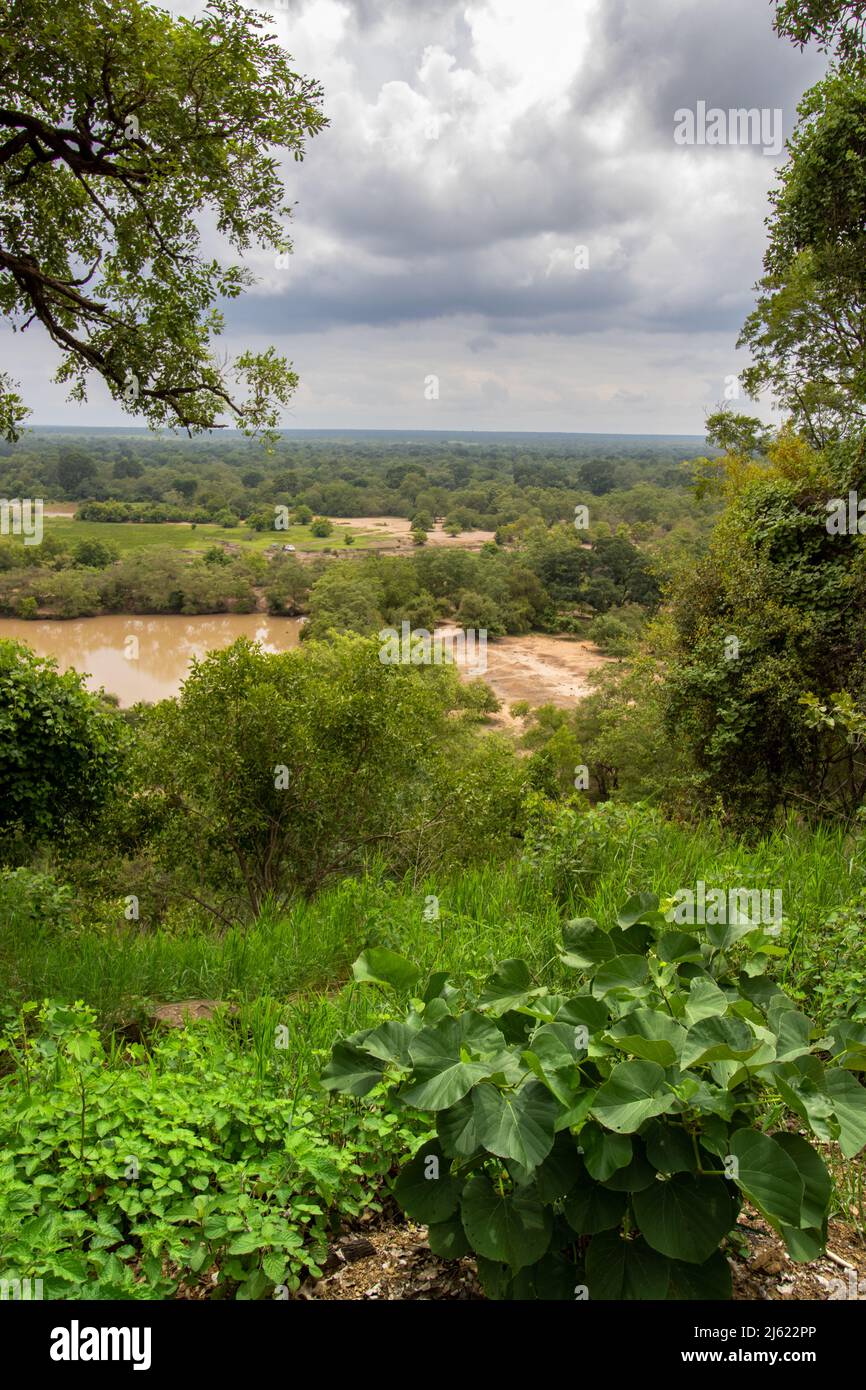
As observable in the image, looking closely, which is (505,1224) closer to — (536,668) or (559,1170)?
(559,1170)

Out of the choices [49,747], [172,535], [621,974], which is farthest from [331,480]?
[621,974]

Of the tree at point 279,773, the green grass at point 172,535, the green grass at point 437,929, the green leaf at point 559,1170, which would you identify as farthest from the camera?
the green grass at point 172,535

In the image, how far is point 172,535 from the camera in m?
62.1

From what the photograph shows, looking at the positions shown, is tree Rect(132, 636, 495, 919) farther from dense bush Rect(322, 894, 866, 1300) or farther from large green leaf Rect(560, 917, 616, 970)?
dense bush Rect(322, 894, 866, 1300)

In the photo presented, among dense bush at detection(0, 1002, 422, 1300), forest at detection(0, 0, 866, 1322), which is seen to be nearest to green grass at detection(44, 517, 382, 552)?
forest at detection(0, 0, 866, 1322)

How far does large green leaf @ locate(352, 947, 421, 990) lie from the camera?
5.49ft

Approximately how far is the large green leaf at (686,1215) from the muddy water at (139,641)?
141ft

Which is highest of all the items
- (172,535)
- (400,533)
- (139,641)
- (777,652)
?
(400,533)

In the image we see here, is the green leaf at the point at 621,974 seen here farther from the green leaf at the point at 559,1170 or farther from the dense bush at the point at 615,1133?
the green leaf at the point at 559,1170

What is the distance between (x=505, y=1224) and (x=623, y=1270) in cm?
22

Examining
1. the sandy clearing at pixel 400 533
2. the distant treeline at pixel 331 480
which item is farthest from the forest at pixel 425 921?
the sandy clearing at pixel 400 533

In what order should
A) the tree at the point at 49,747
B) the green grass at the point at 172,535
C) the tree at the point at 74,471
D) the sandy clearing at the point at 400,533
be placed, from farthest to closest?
the sandy clearing at the point at 400,533 → the green grass at the point at 172,535 → the tree at the point at 74,471 → the tree at the point at 49,747

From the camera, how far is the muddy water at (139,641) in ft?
149
